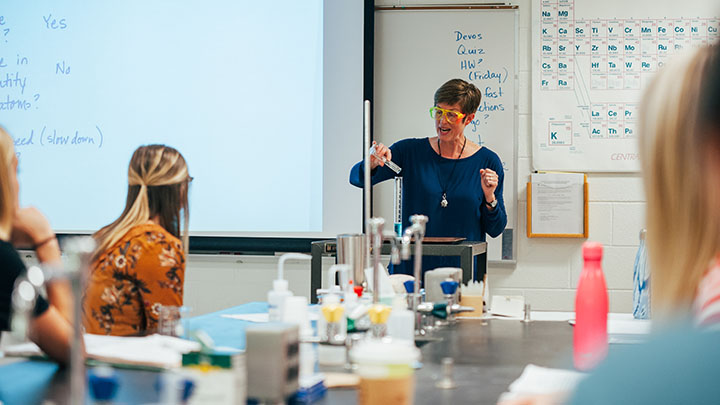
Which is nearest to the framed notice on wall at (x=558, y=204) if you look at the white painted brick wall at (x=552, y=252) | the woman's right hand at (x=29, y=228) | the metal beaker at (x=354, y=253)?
the white painted brick wall at (x=552, y=252)

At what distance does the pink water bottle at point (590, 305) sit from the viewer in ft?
4.96

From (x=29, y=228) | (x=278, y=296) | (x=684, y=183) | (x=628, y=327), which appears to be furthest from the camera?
(x=628, y=327)

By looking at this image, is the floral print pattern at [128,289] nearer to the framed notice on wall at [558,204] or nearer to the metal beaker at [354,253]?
the metal beaker at [354,253]

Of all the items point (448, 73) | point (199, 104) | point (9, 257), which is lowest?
point (9, 257)

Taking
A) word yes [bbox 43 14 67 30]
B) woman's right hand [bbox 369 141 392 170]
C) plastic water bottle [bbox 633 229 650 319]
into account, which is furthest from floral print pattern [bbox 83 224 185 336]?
word yes [bbox 43 14 67 30]

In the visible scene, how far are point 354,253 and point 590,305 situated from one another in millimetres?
891

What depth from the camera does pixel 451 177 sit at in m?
3.30

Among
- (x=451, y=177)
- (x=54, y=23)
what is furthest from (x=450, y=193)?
(x=54, y=23)

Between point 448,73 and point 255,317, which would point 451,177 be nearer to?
point 448,73

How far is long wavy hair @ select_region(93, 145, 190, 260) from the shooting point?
2186 mm

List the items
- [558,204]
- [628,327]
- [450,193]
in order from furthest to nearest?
[558,204] → [450,193] → [628,327]

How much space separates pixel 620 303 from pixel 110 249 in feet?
8.79

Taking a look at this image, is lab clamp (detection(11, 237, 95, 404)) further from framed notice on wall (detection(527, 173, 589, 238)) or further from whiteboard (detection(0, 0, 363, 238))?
framed notice on wall (detection(527, 173, 589, 238))

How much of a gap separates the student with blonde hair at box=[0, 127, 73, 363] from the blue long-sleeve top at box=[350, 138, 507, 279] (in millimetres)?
1678
